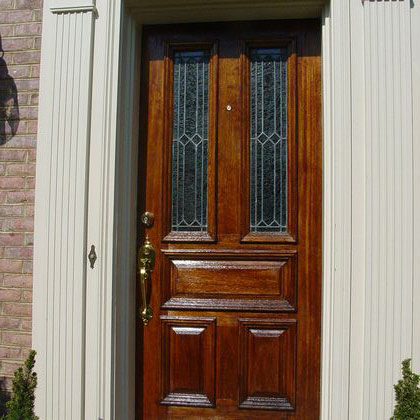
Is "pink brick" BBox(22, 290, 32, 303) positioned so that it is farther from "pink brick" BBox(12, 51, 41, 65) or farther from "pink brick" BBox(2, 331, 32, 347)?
"pink brick" BBox(12, 51, 41, 65)

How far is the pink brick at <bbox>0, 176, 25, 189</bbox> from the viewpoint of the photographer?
2.41 m

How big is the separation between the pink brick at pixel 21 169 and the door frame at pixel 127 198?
0.10 meters

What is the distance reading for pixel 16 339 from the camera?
7.79 ft

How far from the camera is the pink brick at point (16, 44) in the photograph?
2.43 metres

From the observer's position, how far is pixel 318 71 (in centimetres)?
245

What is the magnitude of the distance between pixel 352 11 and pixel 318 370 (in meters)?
1.94

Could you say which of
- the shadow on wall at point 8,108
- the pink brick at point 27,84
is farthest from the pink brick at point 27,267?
the pink brick at point 27,84

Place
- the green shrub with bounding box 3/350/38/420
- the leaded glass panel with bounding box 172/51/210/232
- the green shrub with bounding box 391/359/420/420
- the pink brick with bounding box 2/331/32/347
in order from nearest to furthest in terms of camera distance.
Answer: the green shrub with bounding box 391/359/420/420, the green shrub with bounding box 3/350/38/420, the pink brick with bounding box 2/331/32/347, the leaded glass panel with bounding box 172/51/210/232

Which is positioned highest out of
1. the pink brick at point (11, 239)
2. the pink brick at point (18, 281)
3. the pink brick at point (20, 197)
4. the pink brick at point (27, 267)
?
the pink brick at point (20, 197)

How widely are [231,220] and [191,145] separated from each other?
0.51 metres

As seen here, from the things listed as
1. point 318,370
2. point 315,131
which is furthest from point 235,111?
point 318,370

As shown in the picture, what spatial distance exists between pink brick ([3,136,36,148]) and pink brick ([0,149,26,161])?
0.03 m

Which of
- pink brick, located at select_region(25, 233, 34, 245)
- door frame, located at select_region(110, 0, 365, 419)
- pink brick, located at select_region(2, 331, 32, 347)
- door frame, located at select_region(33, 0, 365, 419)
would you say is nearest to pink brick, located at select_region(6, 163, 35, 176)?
door frame, located at select_region(33, 0, 365, 419)

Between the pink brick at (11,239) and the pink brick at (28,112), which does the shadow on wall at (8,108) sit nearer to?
the pink brick at (28,112)
